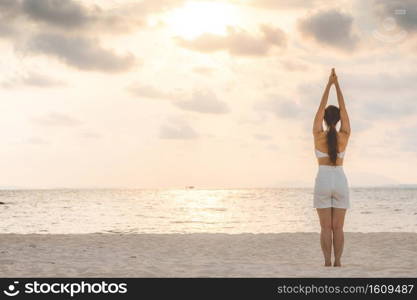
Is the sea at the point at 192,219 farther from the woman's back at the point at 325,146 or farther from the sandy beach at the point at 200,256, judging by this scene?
the woman's back at the point at 325,146

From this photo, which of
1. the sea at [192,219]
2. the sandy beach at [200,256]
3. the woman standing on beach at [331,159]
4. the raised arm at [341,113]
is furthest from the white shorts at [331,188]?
the sea at [192,219]

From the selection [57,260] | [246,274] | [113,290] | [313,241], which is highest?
[313,241]

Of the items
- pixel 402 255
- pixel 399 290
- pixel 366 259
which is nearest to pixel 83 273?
pixel 399 290

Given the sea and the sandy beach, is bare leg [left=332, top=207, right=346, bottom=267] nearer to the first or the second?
the sandy beach

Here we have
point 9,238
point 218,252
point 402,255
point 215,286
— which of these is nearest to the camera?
point 215,286

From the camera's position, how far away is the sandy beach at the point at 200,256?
10.5 m

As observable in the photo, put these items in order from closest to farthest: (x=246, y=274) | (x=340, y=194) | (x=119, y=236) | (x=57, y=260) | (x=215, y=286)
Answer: (x=215, y=286)
(x=340, y=194)
(x=246, y=274)
(x=57, y=260)
(x=119, y=236)

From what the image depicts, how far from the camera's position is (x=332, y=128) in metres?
9.11

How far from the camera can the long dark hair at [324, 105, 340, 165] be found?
29.8 feet

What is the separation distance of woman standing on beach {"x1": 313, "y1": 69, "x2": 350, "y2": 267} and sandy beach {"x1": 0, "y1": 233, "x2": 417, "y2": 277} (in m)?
1.14

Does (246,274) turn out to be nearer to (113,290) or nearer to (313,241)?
(113,290)

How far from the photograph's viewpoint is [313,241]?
1786 cm

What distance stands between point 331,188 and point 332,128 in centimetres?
96

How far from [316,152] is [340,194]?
79 centimetres
